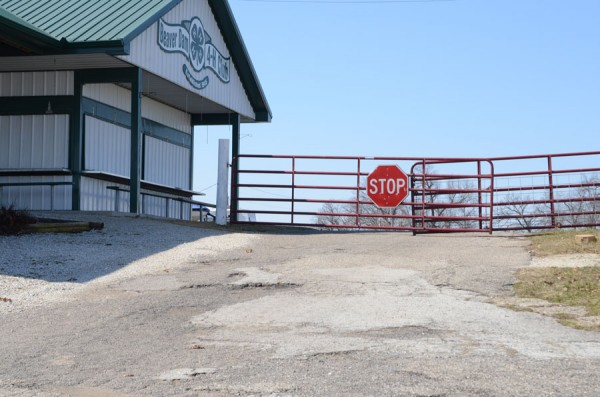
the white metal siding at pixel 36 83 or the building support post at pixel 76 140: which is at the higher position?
the white metal siding at pixel 36 83

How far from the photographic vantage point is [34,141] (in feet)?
68.0

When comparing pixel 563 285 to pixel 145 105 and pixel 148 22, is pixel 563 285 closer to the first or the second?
pixel 148 22

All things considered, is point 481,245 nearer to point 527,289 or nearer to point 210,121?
point 527,289

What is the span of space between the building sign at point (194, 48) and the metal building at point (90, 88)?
33 mm

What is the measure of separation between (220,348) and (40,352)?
1639mm

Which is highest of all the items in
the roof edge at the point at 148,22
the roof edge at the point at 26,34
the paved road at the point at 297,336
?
the roof edge at the point at 148,22

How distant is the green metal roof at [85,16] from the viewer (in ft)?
60.6

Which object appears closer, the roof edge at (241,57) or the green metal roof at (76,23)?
the green metal roof at (76,23)

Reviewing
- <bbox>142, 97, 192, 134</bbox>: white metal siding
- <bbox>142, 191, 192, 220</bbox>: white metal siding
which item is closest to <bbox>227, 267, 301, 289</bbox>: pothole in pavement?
<bbox>142, 191, 192, 220</bbox>: white metal siding

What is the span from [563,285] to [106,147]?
46.6ft

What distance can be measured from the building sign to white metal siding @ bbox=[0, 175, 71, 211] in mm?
4298

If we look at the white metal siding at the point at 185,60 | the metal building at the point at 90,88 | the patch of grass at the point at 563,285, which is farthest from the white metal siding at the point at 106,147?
the patch of grass at the point at 563,285

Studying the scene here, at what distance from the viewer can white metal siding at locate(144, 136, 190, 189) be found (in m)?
24.5

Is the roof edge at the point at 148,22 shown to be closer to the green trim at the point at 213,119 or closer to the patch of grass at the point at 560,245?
the green trim at the point at 213,119
